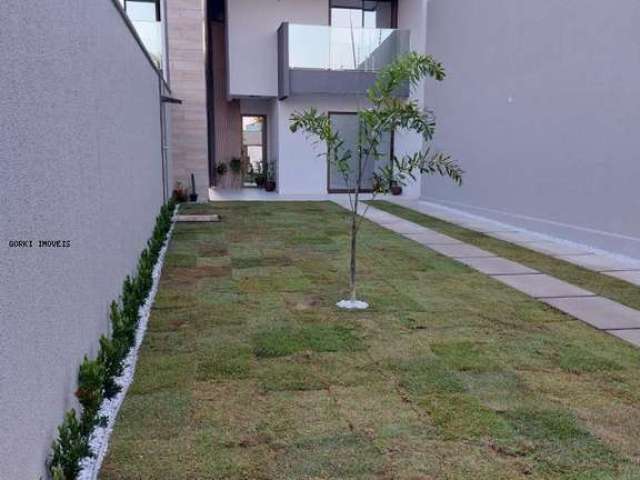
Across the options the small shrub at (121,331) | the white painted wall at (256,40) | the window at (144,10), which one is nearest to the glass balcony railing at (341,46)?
the white painted wall at (256,40)

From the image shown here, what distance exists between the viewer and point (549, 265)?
20.9 ft

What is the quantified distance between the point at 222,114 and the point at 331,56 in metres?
4.42

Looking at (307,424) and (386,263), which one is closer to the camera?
(307,424)

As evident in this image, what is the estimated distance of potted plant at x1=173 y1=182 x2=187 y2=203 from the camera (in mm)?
12345

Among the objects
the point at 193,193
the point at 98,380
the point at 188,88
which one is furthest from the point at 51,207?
the point at 188,88

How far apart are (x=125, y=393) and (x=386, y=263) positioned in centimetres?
396

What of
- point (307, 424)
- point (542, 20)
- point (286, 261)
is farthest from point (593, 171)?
point (307, 424)

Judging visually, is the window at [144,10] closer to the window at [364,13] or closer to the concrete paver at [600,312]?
the window at [364,13]

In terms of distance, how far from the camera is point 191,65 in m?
12.6

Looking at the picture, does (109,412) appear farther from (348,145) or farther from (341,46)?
(348,145)

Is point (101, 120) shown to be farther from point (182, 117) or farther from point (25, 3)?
point (182, 117)

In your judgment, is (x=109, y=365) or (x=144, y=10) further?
(x=144, y=10)

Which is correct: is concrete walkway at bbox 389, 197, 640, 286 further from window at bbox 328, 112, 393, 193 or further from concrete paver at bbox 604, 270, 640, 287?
window at bbox 328, 112, 393, 193

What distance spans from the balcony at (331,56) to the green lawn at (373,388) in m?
9.38
